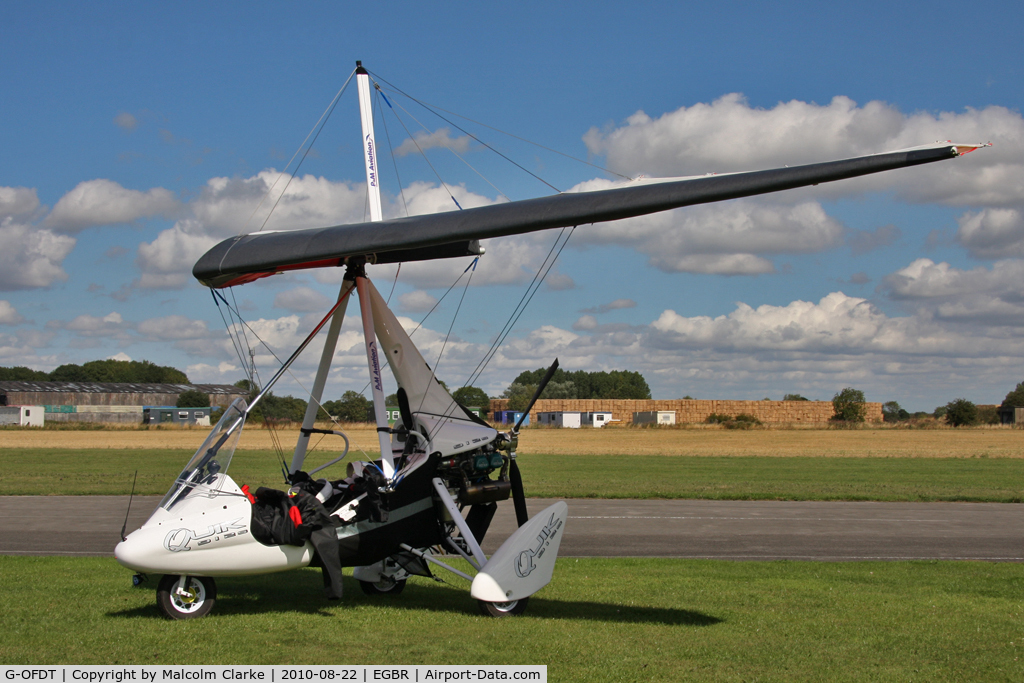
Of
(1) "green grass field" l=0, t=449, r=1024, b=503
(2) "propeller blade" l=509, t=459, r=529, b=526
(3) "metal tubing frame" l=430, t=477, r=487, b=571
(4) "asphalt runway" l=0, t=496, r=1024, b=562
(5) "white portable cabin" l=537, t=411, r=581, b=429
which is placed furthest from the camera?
(5) "white portable cabin" l=537, t=411, r=581, b=429

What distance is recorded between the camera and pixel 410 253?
1057 centimetres

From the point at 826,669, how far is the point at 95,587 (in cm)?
808

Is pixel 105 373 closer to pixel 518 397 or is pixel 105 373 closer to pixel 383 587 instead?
pixel 518 397

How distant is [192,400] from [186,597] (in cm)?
11095

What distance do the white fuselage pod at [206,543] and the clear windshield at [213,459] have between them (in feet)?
0.26

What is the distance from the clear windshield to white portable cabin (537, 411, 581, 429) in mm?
91758

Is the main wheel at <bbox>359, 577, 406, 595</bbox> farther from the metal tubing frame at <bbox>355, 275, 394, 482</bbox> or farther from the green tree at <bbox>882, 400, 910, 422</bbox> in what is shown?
the green tree at <bbox>882, 400, 910, 422</bbox>

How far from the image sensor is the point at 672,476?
30234mm

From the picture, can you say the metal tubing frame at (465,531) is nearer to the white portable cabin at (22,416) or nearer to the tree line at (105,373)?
the white portable cabin at (22,416)

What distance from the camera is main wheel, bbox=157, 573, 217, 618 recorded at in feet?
26.5

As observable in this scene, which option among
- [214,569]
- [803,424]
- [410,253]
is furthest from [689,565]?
[803,424]

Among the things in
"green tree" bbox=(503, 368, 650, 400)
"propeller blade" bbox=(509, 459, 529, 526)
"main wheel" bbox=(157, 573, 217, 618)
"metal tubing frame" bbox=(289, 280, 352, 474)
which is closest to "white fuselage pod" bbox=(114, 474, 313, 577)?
"main wheel" bbox=(157, 573, 217, 618)

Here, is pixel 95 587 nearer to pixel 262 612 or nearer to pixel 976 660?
pixel 262 612

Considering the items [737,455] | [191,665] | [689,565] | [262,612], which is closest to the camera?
[191,665]
